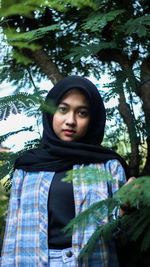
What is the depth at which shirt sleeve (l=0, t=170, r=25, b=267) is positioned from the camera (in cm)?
188

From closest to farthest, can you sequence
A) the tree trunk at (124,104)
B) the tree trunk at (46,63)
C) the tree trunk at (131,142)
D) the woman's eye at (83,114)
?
the woman's eye at (83,114) < the tree trunk at (46,63) < the tree trunk at (124,104) < the tree trunk at (131,142)

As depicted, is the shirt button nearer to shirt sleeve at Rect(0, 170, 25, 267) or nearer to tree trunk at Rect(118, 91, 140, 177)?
shirt sleeve at Rect(0, 170, 25, 267)

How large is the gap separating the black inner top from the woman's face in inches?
12.4

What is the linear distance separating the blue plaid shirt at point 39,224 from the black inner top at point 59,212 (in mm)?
37

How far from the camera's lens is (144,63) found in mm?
3305

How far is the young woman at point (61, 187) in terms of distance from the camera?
176 cm

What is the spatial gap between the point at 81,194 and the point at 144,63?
1.99 metres

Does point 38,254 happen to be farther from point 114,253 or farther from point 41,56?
point 41,56

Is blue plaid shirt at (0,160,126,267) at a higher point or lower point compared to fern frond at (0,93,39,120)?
lower

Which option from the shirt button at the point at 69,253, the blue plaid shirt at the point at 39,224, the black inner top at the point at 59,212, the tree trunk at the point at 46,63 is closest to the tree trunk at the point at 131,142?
the tree trunk at the point at 46,63

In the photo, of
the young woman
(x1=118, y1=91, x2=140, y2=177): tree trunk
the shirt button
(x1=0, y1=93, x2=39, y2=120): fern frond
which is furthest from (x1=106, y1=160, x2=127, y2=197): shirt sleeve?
(x1=118, y1=91, x2=140, y2=177): tree trunk

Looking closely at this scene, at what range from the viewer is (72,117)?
1.91m

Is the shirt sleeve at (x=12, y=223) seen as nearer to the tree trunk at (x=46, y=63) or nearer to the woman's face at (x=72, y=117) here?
the woman's face at (x=72, y=117)

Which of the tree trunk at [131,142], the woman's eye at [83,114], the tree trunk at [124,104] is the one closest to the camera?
the woman's eye at [83,114]
